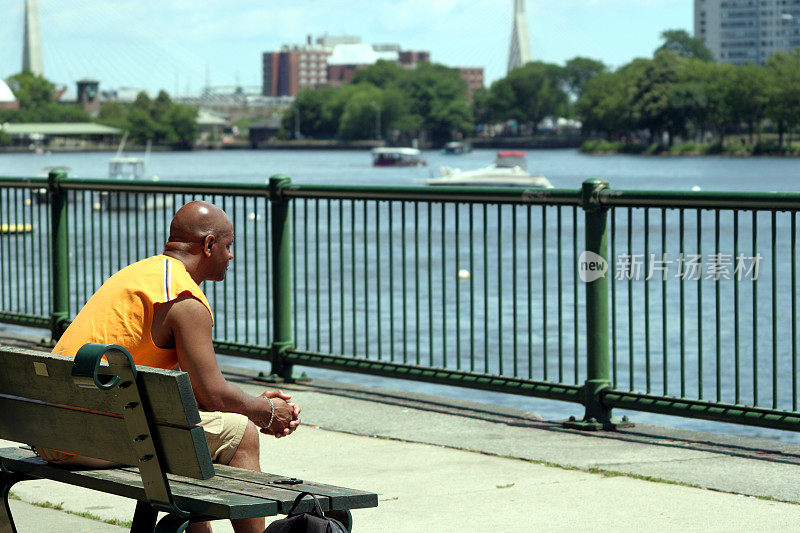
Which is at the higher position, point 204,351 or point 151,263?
point 151,263

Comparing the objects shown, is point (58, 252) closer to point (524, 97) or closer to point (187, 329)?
point (187, 329)

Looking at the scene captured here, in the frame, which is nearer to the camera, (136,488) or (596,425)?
(136,488)

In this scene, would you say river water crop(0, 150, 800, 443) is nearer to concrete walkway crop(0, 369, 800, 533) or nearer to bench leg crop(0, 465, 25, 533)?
concrete walkway crop(0, 369, 800, 533)

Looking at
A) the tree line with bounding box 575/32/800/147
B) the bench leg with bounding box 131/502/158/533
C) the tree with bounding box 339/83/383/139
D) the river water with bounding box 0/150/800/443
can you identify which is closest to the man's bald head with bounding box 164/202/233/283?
the bench leg with bounding box 131/502/158/533

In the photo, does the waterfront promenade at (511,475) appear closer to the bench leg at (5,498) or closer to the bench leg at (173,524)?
the bench leg at (5,498)

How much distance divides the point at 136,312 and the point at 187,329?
166 millimetres

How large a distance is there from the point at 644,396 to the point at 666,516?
1.58 meters

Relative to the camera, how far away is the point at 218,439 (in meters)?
3.68

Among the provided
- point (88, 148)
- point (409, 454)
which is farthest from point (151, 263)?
point (88, 148)

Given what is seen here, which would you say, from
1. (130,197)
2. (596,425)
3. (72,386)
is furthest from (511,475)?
(130,197)

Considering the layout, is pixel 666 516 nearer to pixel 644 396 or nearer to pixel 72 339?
pixel 644 396

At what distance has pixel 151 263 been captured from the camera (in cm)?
372

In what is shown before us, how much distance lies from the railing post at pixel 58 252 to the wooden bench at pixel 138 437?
18.4 ft

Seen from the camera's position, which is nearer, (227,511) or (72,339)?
(227,511)
